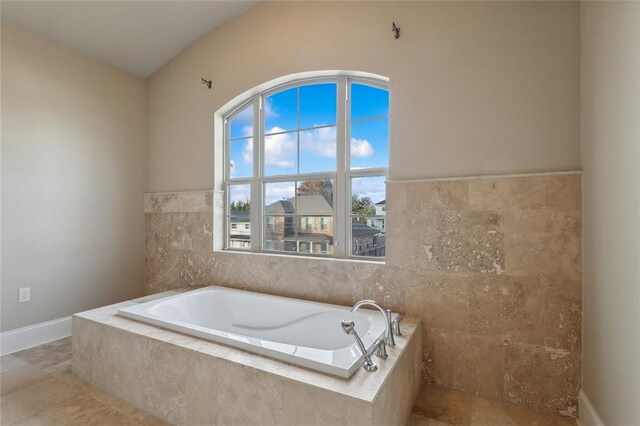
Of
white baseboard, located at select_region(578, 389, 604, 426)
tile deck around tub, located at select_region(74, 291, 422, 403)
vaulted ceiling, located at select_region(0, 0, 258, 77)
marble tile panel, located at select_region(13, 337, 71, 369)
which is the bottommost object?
marble tile panel, located at select_region(13, 337, 71, 369)

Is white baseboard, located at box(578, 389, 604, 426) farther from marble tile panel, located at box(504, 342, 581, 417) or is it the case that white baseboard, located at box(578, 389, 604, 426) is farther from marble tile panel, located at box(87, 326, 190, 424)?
marble tile panel, located at box(87, 326, 190, 424)

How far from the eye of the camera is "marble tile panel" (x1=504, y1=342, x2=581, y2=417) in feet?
5.97

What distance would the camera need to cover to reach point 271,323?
2480mm

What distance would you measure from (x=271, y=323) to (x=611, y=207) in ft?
7.20

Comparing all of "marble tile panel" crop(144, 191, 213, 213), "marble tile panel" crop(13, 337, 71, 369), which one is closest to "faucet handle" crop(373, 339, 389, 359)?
"marble tile panel" crop(144, 191, 213, 213)

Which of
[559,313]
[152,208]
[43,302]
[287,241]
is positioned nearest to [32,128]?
[152,208]

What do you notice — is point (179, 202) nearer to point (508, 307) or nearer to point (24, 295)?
point (24, 295)

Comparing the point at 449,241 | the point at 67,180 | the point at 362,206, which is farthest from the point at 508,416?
the point at 67,180

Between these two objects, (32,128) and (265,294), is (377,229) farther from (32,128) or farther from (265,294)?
(32,128)

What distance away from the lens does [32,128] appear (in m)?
2.72

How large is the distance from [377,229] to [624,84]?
158 cm

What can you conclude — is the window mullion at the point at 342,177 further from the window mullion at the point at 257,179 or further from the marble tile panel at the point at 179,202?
the marble tile panel at the point at 179,202

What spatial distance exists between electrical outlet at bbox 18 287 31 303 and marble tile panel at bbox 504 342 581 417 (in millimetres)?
3746

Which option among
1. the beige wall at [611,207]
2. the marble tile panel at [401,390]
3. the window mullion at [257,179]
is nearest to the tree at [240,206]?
the window mullion at [257,179]
